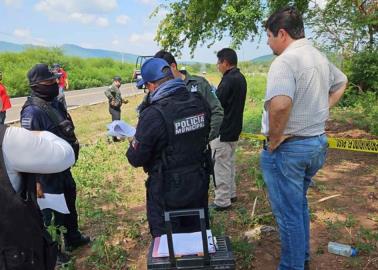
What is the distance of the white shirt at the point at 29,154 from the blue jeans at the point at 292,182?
1503 millimetres

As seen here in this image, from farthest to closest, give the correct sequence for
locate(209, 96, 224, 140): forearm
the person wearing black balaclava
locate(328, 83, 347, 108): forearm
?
locate(209, 96, 224, 140): forearm < the person wearing black balaclava < locate(328, 83, 347, 108): forearm

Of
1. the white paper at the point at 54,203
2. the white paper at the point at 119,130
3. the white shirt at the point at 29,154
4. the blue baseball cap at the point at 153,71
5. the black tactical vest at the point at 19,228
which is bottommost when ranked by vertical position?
the white paper at the point at 54,203

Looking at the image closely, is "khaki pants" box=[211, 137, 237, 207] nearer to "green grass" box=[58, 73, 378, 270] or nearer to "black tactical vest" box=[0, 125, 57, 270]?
"green grass" box=[58, 73, 378, 270]

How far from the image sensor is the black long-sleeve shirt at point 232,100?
4.69 meters

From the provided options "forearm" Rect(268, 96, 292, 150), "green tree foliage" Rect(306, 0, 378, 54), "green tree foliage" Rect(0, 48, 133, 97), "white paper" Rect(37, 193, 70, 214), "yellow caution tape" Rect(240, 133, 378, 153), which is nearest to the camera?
"forearm" Rect(268, 96, 292, 150)

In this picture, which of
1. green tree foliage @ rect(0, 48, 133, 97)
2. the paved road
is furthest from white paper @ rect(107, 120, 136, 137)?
green tree foliage @ rect(0, 48, 133, 97)

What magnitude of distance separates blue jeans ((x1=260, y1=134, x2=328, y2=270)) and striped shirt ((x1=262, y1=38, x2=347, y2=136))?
108 millimetres

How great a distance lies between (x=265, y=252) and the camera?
376cm

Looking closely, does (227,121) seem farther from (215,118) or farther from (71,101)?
(71,101)

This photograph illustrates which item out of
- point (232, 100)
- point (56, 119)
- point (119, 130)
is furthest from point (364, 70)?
point (119, 130)

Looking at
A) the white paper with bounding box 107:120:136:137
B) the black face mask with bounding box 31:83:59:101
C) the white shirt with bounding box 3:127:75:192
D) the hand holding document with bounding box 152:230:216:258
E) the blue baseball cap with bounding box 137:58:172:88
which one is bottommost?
the hand holding document with bounding box 152:230:216:258

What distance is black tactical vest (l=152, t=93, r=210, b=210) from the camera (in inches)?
107

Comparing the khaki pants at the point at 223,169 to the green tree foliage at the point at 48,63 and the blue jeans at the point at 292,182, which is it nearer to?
the blue jeans at the point at 292,182

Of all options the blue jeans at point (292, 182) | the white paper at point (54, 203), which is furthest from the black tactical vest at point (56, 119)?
the blue jeans at point (292, 182)
